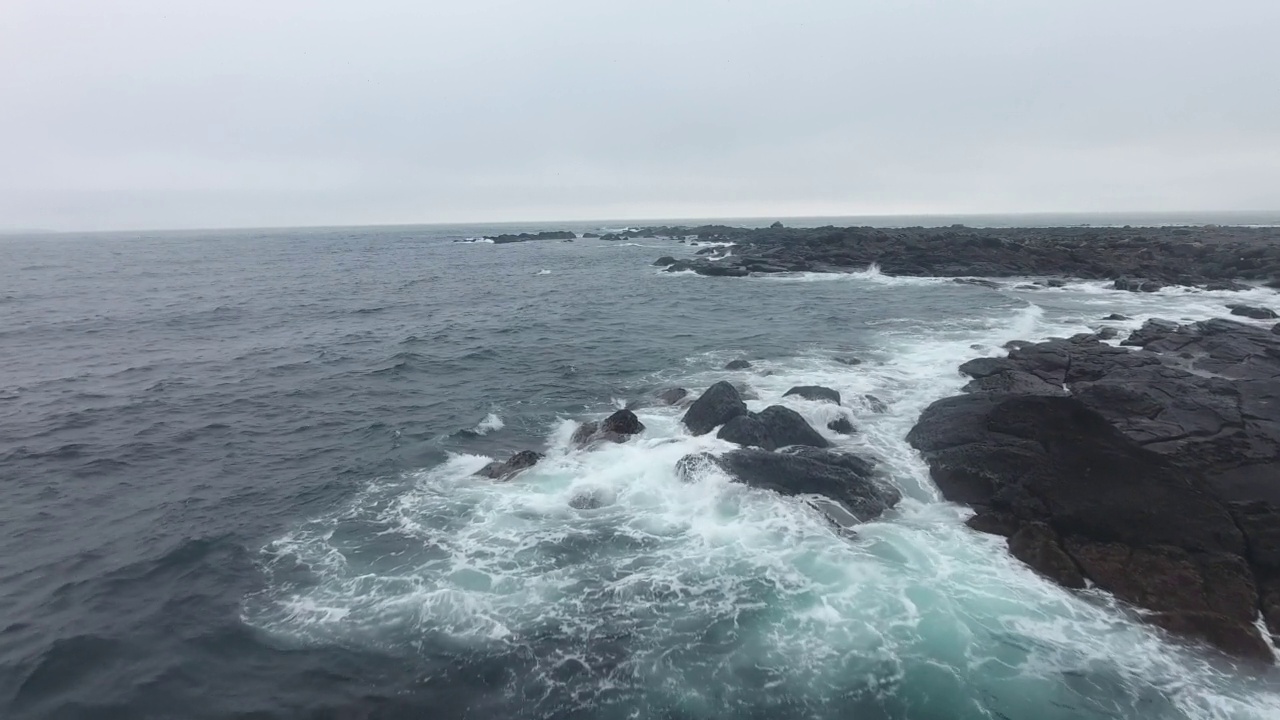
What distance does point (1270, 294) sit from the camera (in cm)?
3950

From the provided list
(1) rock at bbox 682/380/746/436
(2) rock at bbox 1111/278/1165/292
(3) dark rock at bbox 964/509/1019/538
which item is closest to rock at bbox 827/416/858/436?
(1) rock at bbox 682/380/746/436

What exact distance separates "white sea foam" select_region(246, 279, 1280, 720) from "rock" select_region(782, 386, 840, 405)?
3324 mm

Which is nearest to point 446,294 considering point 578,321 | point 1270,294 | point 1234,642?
point 578,321

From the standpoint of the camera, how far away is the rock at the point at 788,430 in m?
16.7

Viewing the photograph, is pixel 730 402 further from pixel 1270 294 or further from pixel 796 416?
pixel 1270 294

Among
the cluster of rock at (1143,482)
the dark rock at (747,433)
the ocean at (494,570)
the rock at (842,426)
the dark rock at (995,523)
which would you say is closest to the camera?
the ocean at (494,570)

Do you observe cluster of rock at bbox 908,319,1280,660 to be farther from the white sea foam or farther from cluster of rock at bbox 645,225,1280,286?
cluster of rock at bbox 645,225,1280,286

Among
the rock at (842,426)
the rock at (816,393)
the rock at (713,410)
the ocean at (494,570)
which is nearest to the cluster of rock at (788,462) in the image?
the rock at (713,410)

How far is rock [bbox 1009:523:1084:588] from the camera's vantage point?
11.4 meters

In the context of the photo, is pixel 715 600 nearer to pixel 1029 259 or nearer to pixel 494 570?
pixel 494 570

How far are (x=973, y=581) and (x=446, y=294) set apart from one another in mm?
47749

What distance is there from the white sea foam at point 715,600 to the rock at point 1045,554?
0.86 ft

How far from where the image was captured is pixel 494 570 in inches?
480

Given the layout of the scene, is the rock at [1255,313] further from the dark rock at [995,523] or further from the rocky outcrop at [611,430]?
the rocky outcrop at [611,430]
